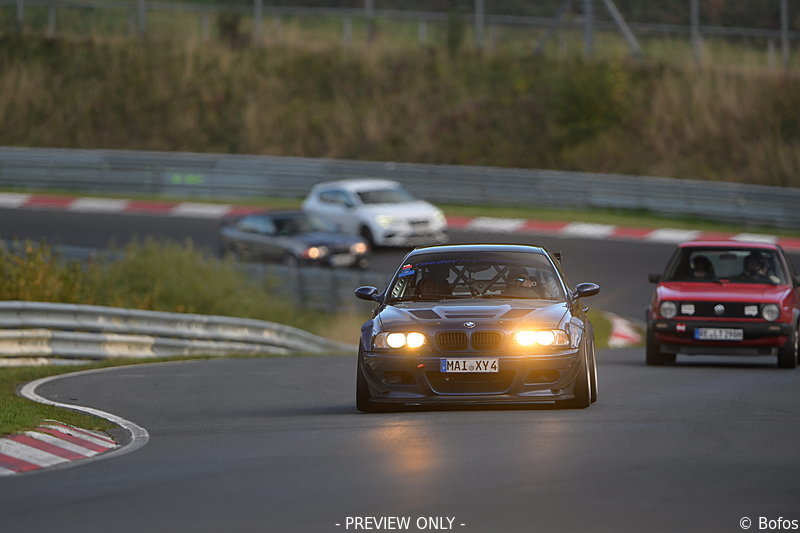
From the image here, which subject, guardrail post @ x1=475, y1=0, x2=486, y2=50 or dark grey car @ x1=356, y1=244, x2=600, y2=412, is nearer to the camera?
dark grey car @ x1=356, y1=244, x2=600, y2=412

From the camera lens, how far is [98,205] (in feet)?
139

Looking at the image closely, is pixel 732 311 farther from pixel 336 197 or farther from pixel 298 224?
pixel 336 197

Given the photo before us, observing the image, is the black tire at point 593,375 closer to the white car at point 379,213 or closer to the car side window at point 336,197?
the white car at point 379,213

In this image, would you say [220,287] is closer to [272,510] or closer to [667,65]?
[272,510]

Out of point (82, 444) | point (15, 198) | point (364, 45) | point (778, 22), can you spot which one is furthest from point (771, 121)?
point (82, 444)

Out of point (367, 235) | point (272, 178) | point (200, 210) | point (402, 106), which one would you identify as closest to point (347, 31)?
point (402, 106)

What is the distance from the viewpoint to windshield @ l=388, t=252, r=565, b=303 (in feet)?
45.1

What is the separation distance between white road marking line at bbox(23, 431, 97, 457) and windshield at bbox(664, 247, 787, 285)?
397 inches

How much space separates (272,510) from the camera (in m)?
8.24

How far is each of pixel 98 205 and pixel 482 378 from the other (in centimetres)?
3102

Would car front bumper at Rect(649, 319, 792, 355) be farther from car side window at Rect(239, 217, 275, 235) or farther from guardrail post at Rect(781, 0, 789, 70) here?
guardrail post at Rect(781, 0, 789, 70)

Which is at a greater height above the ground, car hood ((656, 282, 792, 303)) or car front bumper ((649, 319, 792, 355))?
car hood ((656, 282, 792, 303))

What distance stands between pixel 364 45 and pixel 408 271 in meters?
41.1

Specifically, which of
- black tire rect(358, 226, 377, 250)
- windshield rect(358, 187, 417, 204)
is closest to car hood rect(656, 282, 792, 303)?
black tire rect(358, 226, 377, 250)
